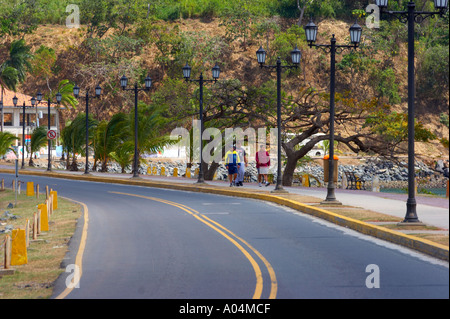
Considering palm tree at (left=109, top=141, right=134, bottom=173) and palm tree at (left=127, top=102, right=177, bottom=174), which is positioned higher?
palm tree at (left=127, top=102, right=177, bottom=174)

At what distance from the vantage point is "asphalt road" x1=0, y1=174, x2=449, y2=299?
10.0 m

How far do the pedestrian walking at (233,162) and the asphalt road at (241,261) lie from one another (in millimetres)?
10040

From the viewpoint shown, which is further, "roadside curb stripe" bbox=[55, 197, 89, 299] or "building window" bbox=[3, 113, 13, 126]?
"building window" bbox=[3, 113, 13, 126]

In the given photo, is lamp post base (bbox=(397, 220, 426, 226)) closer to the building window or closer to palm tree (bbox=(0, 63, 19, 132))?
palm tree (bbox=(0, 63, 19, 132))

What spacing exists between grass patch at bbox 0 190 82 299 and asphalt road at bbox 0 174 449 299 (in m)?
0.30

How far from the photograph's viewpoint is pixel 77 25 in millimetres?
117688

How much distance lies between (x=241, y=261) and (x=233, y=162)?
20.0 m

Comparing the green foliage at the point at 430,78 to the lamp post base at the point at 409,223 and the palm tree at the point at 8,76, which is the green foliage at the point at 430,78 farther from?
the lamp post base at the point at 409,223

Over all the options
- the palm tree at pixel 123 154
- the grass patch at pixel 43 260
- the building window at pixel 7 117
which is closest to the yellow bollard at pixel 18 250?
the grass patch at pixel 43 260

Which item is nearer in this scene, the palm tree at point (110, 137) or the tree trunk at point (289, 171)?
the tree trunk at point (289, 171)

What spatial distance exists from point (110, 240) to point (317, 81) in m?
98.1

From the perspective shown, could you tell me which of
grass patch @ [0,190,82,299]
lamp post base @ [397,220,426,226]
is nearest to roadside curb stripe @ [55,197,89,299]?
grass patch @ [0,190,82,299]

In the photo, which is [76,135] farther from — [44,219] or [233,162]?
[44,219]

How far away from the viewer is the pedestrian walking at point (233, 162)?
32062mm
